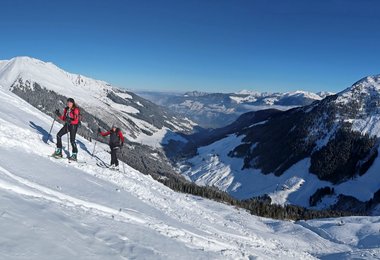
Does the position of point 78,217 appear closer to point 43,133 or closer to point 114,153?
point 114,153

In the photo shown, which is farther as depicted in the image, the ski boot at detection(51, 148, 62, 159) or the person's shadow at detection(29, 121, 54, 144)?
the person's shadow at detection(29, 121, 54, 144)

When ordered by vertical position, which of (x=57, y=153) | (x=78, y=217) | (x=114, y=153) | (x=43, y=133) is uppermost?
(x=114, y=153)

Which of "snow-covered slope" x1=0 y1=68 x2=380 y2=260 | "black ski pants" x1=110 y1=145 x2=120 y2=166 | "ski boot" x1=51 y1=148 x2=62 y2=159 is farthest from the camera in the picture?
"black ski pants" x1=110 y1=145 x2=120 y2=166

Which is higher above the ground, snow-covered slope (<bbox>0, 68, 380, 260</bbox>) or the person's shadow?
the person's shadow

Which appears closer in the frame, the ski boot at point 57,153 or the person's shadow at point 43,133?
Result: the ski boot at point 57,153

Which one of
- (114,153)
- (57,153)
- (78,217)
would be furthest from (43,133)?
(78,217)

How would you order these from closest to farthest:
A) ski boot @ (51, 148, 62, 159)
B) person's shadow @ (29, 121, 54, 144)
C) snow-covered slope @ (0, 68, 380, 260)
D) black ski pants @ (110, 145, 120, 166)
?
snow-covered slope @ (0, 68, 380, 260), ski boot @ (51, 148, 62, 159), black ski pants @ (110, 145, 120, 166), person's shadow @ (29, 121, 54, 144)

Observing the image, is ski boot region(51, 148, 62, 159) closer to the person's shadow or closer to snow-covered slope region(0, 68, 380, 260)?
snow-covered slope region(0, 68, 380, 260)

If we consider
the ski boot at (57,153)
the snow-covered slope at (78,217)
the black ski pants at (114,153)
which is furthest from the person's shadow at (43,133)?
the black ski pants at (114,153)

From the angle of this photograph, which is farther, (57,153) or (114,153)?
(114,153)

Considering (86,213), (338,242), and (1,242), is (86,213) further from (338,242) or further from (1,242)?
(338,242)

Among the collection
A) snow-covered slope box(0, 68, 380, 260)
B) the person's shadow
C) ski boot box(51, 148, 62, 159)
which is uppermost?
the person's shadow

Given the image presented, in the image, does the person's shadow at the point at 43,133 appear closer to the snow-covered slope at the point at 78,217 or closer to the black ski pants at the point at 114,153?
the snow-covered slope at the point at 78,217

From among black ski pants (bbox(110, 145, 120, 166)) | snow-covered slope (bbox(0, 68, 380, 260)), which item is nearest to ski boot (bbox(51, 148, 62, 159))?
snow-covered slope (bbox(0, 68, 380, 260))
